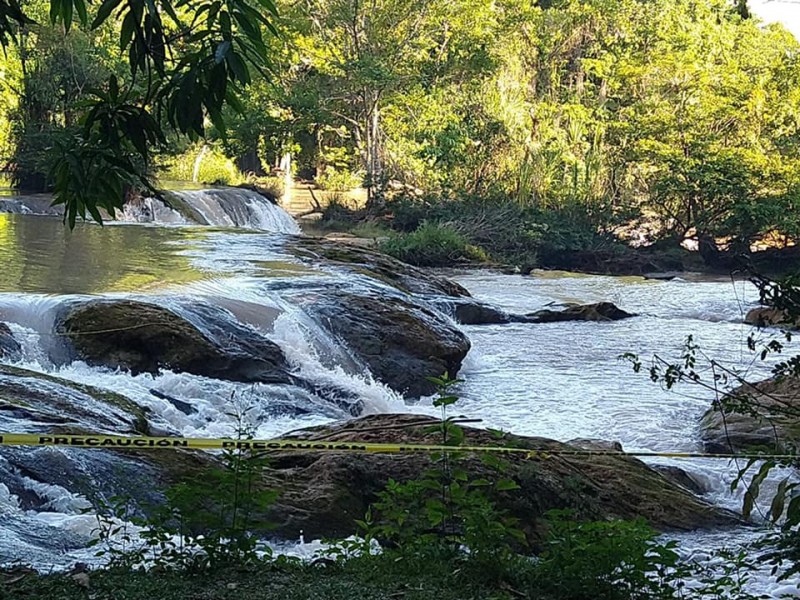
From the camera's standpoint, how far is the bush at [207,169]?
30.8 m

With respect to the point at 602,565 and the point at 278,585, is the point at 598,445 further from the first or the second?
the point at 278,585

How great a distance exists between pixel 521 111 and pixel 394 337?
1817 centimetres

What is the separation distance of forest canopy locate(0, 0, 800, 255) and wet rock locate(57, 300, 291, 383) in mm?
13719

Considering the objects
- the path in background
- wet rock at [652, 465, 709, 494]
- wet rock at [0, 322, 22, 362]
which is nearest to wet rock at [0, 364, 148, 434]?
wet rock at [0, 322, 22, 362]

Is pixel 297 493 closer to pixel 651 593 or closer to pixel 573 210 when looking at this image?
pixel 651 593

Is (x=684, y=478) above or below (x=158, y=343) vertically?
below

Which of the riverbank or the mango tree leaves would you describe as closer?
the mango tree leaves

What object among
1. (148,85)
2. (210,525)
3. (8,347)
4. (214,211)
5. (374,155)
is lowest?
(8,347)

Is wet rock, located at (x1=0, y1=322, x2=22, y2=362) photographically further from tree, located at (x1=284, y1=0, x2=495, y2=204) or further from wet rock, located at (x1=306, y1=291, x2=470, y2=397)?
tree, located at (x1=284, y1=0, x2=495, y2=204)

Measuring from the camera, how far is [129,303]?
369 inches

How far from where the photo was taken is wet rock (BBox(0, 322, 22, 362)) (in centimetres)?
859

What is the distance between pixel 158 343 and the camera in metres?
9.13

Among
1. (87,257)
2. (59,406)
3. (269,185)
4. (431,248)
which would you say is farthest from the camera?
(269,185)

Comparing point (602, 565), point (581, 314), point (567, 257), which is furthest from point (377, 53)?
point (602, 565)
